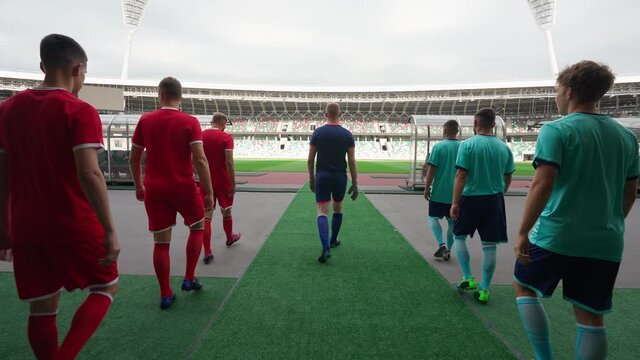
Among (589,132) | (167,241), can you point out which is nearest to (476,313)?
(589,132)

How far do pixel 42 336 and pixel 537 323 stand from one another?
2966 mm

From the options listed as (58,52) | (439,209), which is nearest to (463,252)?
(439,209)

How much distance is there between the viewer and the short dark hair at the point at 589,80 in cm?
175

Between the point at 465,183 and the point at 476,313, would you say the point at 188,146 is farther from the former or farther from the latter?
the point at 476,313

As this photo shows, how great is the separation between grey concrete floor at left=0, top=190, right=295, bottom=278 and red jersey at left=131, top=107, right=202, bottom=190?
4.95 feet

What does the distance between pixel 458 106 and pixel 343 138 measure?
177 ft

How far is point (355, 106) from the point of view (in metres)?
55.8

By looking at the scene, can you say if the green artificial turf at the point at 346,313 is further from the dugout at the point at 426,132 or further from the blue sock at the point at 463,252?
the dugout at the point at 426,132

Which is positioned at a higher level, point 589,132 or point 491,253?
point 589,132

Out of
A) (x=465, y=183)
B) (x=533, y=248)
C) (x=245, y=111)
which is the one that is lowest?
(x=533, y=248)

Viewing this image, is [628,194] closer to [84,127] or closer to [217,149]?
[84,127]

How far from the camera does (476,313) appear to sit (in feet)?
9.77

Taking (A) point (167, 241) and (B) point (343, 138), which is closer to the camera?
(A) point (167, 241)

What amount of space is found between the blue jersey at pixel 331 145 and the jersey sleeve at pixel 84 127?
2914 mm
